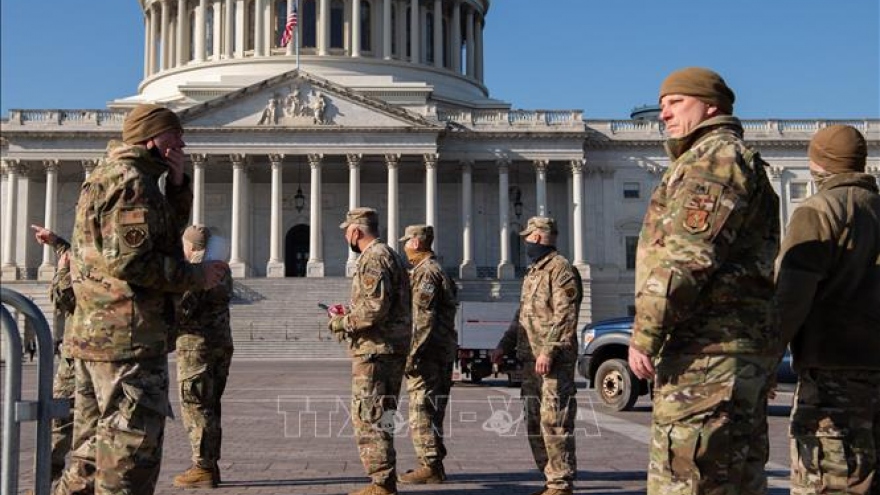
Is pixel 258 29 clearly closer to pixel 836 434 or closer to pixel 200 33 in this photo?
pixel 200 33

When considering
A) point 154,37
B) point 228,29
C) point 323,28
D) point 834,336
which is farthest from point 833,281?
point 154,37

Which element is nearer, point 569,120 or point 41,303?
point 41,303

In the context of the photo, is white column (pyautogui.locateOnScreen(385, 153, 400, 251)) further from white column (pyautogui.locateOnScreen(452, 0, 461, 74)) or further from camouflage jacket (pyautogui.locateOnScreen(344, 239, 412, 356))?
camouflage jacket (pyautogui.locateOnScreen(344, 239, 412, 356))

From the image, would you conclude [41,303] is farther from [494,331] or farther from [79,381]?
[79,381]

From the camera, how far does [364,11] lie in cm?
7075

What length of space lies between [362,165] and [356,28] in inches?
552

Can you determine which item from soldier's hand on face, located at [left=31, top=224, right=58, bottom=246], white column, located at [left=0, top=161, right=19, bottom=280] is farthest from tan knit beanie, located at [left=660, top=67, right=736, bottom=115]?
white column, located at [left=0, top=161, right=19, bottom=280]

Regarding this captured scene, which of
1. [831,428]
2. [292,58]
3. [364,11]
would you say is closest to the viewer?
[831,428]

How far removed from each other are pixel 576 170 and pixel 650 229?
53.4 metres

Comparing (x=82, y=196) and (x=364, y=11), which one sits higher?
(x=364, y=11)

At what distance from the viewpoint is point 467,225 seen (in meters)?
57.2

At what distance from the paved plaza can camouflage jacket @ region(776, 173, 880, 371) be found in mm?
3385

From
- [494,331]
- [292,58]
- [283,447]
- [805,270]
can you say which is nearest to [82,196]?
[805,270]

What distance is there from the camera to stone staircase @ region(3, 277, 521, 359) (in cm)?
4484
